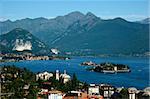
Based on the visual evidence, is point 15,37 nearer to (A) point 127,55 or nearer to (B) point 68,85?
(A) point 127,55

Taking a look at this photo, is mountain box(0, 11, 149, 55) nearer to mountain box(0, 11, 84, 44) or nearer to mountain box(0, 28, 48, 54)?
mountain box(0, 11, 84, 44)

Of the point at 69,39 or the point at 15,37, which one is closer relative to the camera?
the point at 15,37

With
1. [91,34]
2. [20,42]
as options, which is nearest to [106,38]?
[91,34]

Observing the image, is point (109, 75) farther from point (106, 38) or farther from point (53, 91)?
point (106, 38)

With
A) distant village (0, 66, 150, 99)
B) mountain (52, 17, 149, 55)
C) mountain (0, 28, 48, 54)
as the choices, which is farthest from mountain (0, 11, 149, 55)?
distant village (0, 66, 150, 99)

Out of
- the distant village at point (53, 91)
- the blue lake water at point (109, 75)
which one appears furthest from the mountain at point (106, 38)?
the distant village at point (53, 91)

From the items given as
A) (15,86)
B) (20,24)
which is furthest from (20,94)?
(20,24)
